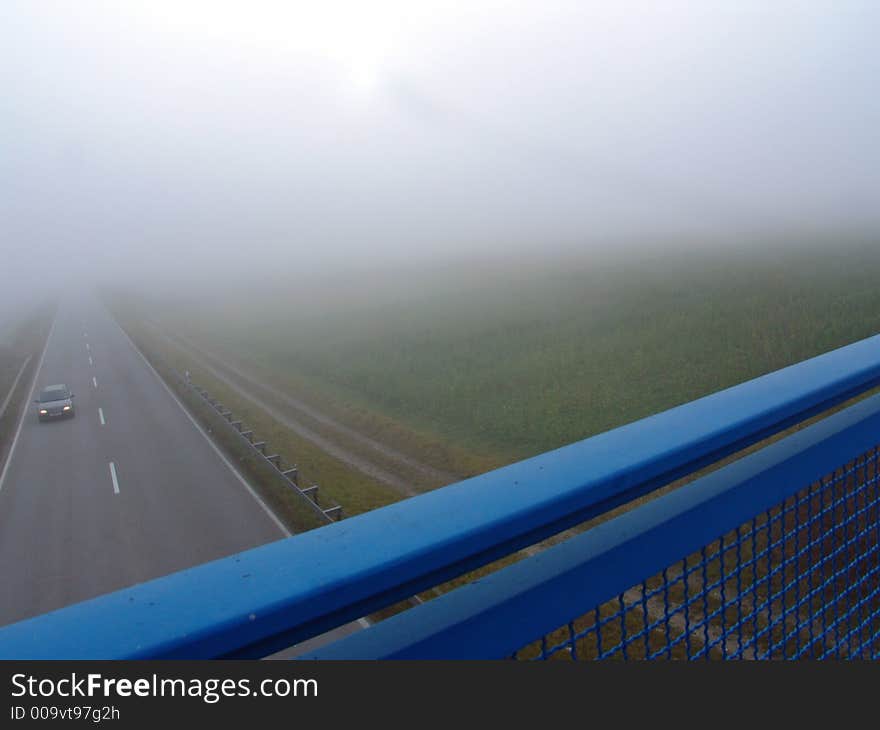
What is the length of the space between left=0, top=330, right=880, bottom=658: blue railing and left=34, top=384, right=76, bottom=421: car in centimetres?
2084

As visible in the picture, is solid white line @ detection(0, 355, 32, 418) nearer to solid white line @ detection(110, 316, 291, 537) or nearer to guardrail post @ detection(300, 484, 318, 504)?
solid white line @ detection(110, 316, 291, 537)

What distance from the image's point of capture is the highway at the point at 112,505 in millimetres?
9344

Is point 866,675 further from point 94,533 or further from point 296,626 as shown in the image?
point 94,533

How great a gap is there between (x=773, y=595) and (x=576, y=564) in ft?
3.13

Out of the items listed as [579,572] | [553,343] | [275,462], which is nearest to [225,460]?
[275,462]

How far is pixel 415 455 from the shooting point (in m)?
15.6

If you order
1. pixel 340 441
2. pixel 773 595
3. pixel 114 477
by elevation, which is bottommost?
pixel 340 441

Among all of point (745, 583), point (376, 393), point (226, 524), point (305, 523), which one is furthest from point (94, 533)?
→ point (376, 393)

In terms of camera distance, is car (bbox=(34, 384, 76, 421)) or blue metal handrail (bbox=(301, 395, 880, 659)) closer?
blue metal handrail (bbox=(301, 395, 880, 659))

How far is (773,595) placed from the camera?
72.9 inches

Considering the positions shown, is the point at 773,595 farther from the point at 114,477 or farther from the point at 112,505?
the point at 114,477

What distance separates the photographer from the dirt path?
13.8 metres

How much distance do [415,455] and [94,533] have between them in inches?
271

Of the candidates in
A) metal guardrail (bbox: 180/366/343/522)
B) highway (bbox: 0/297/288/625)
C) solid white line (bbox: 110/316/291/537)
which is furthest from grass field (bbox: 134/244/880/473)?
highway (bbox: 0/297/288/625)
